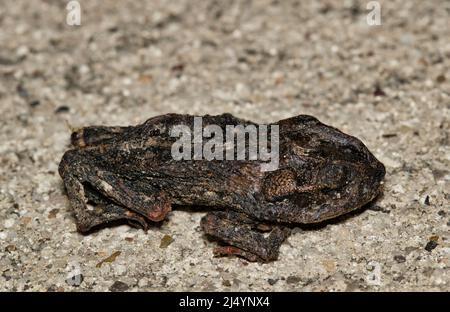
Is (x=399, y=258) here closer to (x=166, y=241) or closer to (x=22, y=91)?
(x=166, y=241)

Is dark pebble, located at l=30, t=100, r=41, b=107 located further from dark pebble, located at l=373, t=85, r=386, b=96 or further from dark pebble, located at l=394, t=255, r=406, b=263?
dark pebble, located at l=394, t=255, r=406, b=263

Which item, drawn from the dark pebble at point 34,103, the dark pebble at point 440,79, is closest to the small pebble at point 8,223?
the dark pebble at point 34,103

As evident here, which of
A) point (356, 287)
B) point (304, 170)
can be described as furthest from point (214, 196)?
point (356, 287)

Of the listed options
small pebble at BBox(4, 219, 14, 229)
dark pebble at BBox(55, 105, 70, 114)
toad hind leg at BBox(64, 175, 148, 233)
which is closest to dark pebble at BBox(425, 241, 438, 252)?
toad hind leg at BBox(64, 175, 148, 233)

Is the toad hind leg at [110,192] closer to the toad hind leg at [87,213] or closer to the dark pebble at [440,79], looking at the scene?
the toad hind leg at [87,213]

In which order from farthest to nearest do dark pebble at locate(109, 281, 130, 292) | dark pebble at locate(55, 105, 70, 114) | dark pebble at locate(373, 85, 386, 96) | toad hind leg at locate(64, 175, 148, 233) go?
dark pebble at locate(55, 105, 70, 114) < dark pebble at locate(373, 85, 386, 96) < toad hind leg at locate(64, 175, 148, 233) < dark pebble at locate(109, 281, 130, 292)
